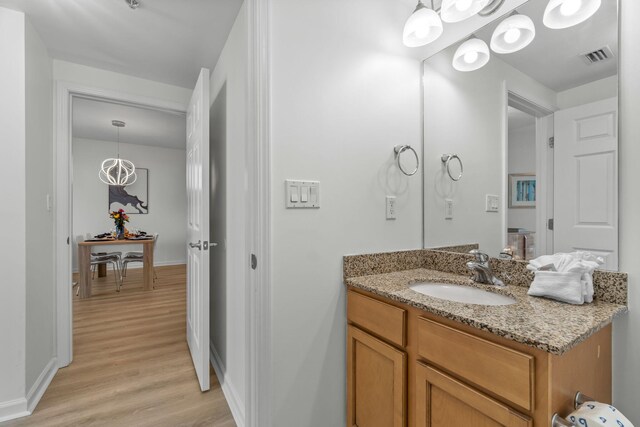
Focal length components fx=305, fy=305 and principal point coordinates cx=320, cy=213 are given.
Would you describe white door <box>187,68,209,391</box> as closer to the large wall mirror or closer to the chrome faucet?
the large wall mirror

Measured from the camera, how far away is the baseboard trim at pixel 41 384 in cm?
174

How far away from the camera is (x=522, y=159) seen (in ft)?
4.23

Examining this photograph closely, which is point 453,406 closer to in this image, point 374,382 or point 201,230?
point 374,382

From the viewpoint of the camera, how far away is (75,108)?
3643mm

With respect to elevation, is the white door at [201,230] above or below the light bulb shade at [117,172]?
below

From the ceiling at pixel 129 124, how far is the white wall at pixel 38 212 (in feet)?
4.16

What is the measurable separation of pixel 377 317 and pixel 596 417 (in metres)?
0.64

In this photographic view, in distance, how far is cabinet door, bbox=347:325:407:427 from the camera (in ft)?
3.56

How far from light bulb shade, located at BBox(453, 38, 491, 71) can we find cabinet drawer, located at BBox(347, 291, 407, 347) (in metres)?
1.17

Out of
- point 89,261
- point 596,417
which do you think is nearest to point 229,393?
point 596,417

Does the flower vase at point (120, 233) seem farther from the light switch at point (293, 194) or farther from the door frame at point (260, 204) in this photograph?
the light switch at point (293, 194)

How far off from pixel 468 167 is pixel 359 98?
640mm

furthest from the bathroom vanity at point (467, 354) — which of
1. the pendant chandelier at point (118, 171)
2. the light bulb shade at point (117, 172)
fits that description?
the light bulb shade at point (117, 172)

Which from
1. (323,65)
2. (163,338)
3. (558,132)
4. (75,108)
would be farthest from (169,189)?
(558,132)
